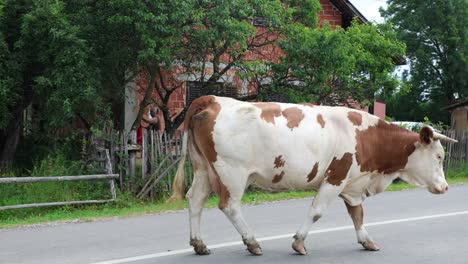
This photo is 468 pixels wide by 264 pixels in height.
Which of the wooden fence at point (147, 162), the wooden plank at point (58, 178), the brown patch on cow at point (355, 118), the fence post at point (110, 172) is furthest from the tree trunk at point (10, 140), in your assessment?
the brown patch on cow at point (355, 118)

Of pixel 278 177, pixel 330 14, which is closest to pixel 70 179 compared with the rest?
pixel 278 177

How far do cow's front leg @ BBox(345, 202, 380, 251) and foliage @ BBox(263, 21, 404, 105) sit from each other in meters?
7.91

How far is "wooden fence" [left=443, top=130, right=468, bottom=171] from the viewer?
20953 mm

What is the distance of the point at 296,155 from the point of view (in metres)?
6.89

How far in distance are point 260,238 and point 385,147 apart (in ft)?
6.92

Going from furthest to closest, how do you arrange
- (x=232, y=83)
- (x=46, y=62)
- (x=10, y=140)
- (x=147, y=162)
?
(x=232, y=83)
(x=10, y=140)
(x=147, y=162)
(x=46, y=62)

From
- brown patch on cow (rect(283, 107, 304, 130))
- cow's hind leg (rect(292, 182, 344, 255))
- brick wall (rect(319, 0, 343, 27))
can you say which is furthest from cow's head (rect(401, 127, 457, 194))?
brick wall (rect(319, 0, 343, 27))

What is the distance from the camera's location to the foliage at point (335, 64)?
15.0 metres

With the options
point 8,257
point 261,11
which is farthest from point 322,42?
point 8,257

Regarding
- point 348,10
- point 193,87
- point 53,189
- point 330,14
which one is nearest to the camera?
point 53,189

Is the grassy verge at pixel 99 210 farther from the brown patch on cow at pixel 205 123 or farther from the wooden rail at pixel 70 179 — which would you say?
the brown patch on cow at pixel 205 123

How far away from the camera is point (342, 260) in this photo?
7.01 metres

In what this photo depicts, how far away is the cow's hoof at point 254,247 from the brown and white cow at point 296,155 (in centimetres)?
1

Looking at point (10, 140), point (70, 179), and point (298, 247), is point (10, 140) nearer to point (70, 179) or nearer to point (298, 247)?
point (70, 179)
